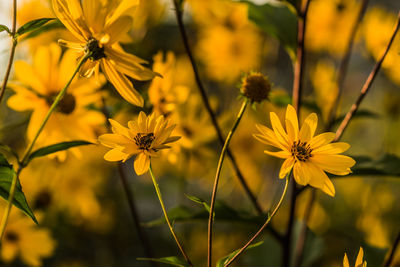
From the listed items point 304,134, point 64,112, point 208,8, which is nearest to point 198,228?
point 208,8

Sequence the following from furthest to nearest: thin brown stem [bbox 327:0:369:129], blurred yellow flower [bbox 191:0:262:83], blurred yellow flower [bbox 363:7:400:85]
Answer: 1. blurred yellow flower [bbox 191:0:262:83]
2. blurred yellow flower [bbox 363:7:400:85]
3. thin brown stem [bbox 327:0:369:129]

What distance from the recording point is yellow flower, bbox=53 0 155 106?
0.39 metres

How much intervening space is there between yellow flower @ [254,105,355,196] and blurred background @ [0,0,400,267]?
0.17 m

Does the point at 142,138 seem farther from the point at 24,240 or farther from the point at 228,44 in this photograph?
the point at 228,44

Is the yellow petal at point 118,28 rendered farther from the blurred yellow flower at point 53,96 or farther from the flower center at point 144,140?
the blurred yellow flower at point 53,96

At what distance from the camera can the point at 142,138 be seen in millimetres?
399

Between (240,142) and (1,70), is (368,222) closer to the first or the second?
(240,142)

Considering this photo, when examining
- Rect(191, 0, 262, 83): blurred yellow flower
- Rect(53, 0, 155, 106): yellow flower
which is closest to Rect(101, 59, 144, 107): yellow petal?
Rect(53, 0, 155, 106): yellow flower

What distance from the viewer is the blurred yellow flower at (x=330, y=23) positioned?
1097 mm

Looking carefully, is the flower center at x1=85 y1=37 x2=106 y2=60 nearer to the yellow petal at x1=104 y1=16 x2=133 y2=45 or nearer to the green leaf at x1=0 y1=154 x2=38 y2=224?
the yellow petal at x1=104 y1=16 x2=133 y2=45

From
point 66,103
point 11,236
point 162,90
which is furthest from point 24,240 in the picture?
point 162,90

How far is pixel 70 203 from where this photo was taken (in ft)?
3.57

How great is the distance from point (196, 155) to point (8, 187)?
1.86 feet

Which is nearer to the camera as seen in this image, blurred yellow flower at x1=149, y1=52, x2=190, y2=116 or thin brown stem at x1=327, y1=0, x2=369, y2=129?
blurred yellow flower at x1=149, y1=52, x2=190, y2=116
